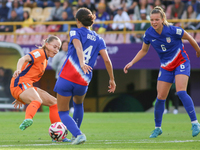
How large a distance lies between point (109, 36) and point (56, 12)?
11.9 ft

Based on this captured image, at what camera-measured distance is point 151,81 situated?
18656 mm

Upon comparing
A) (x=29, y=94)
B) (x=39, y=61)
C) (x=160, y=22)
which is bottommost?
(x=29, y=94)

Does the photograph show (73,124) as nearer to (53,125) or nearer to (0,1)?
(53,125)

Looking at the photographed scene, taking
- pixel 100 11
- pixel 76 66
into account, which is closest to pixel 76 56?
pixel 76 66

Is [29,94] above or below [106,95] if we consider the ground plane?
above

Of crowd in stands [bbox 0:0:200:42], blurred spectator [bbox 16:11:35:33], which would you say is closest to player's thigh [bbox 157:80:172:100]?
crowd in stands [bbox 0:0:200:42]

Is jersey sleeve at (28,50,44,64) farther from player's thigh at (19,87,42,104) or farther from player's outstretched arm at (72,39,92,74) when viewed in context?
player's outstretched arm at (72,39,92,74)

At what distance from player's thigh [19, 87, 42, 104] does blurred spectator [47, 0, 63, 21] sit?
1139 cm

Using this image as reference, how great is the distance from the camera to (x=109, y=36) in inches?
609

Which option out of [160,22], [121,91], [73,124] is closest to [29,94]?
[73,124]

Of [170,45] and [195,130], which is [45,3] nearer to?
[170,45]

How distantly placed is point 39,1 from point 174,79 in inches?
548

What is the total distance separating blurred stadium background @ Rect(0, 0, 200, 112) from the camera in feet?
49.3

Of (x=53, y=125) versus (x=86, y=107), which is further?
(x=86, y=107)
